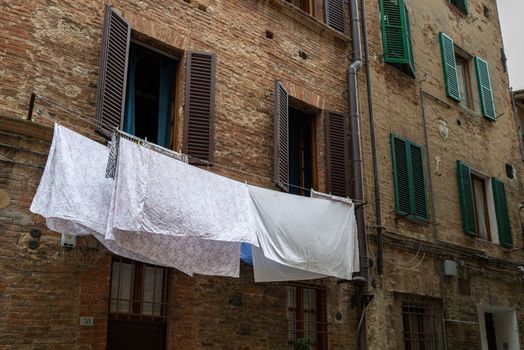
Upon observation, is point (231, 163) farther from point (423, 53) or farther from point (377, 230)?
point (423, 53)

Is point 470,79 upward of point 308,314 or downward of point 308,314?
upward

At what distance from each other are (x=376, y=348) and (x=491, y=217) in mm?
5389

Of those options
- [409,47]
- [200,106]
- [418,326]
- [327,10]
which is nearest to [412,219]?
[418,326]

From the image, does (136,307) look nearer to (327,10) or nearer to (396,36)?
(327,10)

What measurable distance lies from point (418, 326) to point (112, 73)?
273 inches

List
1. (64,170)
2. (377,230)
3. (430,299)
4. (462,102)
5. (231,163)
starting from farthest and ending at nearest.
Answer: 1. (462,102)
2. (430,299)
3. (377,230)
4. (231,163)
5. (64,170)

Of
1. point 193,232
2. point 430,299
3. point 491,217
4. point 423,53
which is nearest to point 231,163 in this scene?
point 193,232

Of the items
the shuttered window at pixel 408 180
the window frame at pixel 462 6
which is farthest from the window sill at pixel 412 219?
the window frame at pixel 462 6

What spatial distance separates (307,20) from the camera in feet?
34.0

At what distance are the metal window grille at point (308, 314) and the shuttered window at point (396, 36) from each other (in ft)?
16.8

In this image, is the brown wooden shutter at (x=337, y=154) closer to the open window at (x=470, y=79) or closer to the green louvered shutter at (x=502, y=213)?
the open window at (x=470, y=79)

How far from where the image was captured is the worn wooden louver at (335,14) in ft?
35.8

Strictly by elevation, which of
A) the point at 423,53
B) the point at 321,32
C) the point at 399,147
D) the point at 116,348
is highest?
the point at 423,53

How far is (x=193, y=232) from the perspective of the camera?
6316 mm
